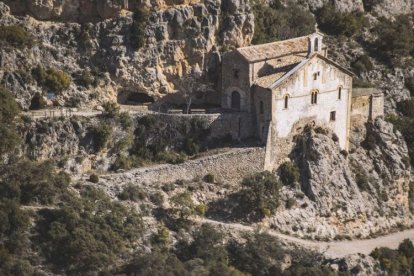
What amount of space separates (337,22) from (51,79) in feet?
102

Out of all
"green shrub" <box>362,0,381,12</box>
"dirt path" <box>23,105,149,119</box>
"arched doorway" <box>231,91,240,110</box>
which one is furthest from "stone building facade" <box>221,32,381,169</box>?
"green shrub" <box>362,0,381,12</box>

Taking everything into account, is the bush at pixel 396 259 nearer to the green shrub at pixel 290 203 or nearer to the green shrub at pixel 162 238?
the green shrub at pixel 290 203

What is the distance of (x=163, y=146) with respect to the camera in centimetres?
7850

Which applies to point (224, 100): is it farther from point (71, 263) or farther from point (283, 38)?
point (71, 263)

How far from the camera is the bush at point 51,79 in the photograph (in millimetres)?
76312

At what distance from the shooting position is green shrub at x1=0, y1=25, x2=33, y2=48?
7544cm

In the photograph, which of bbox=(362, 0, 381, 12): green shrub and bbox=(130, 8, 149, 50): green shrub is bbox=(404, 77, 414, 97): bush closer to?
bbox=(362, 0, 381, 12): green shrub

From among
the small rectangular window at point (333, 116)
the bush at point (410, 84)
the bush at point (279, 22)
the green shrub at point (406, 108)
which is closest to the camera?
the small rectangular window at point (333, 116)

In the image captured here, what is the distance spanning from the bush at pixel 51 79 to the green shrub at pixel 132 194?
29.9 ft

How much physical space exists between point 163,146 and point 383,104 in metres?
21.5

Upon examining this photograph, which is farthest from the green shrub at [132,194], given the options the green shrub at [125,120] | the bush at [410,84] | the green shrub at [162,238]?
the bush at [410,84]

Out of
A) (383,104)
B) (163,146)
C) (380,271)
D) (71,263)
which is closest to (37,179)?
(71,263)

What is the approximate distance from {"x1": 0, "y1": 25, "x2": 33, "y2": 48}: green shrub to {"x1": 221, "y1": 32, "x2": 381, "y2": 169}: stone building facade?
1551 centimetres

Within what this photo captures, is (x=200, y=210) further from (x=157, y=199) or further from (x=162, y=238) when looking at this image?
(x=162, y=238)
